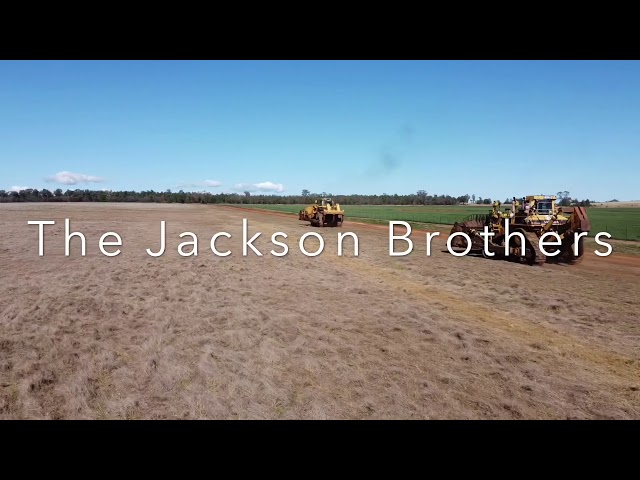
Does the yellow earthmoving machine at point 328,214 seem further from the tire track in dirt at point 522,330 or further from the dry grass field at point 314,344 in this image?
the tire track in dirt at point 522,330

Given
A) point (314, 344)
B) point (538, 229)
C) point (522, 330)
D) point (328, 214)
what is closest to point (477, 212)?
point (328, 214)

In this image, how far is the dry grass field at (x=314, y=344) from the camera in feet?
16.5

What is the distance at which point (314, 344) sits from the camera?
282 inches

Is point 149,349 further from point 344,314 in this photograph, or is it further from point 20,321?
point 344,314

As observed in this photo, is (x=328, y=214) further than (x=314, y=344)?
Yes

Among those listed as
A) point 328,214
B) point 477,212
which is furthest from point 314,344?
point 477,212

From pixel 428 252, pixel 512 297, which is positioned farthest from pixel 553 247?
pixel 512 297

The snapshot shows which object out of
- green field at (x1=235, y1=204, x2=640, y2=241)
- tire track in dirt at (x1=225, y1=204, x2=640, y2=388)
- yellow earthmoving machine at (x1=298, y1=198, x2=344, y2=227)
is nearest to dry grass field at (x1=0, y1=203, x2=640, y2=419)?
tire track in dirt at (x1=225, y1=204, x2=640, y2=388)

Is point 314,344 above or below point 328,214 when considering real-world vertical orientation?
below

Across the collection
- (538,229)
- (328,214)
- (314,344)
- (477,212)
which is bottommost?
(314,344)

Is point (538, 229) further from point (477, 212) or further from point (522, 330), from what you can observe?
point (477, 212)

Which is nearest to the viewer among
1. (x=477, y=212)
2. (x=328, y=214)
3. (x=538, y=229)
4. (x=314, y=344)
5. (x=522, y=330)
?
(x=314, y=344)

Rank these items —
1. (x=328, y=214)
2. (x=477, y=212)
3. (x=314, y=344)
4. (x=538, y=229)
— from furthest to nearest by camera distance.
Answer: (x=477, y=212) → (x=328, y=214) → (x=538, y=229) → (x=314, y=344)
